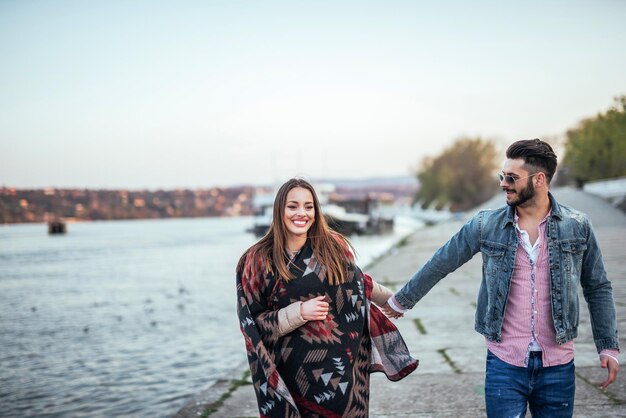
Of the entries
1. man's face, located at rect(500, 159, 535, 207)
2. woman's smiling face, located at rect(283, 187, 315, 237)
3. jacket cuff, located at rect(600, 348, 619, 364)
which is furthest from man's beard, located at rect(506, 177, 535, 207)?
woman's smiling face, located at rect(283, 187, 315, 237)

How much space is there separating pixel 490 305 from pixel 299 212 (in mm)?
1011

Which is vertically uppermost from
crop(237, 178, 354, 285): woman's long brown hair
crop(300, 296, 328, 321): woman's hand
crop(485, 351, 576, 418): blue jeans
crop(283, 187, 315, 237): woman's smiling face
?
crop(283, 187, 315, 237): woman's smiling face

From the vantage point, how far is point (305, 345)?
2770 mm

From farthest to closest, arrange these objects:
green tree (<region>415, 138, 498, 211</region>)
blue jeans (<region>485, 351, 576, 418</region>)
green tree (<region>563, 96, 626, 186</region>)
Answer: green tree (<region>415, 138, 498, 211</region>) < green tree (<region>563, 96, 626, 186</region>) < blue jeans (<region>485, 351, 576, 418</region>)

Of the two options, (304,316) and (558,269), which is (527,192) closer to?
(558,269)

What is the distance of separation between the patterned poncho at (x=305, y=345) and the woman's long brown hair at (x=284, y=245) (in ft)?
0.10

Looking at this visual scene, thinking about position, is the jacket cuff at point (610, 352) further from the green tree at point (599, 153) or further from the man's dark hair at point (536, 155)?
the green tree at point (599, 153)

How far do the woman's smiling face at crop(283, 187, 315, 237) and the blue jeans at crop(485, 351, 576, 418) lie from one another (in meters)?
1.14

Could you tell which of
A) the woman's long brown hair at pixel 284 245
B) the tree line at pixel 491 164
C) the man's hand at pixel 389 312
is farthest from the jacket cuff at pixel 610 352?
the tree line at pixel 491 164

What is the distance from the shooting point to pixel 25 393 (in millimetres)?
7844

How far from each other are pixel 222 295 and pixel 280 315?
15.5 metres

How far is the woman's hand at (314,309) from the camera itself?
2684mm

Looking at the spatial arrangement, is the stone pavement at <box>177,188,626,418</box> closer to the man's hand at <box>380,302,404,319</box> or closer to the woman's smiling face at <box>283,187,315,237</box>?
the man's hand at <box>380,302,404,319</box>

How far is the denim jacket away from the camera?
8.73 ft
